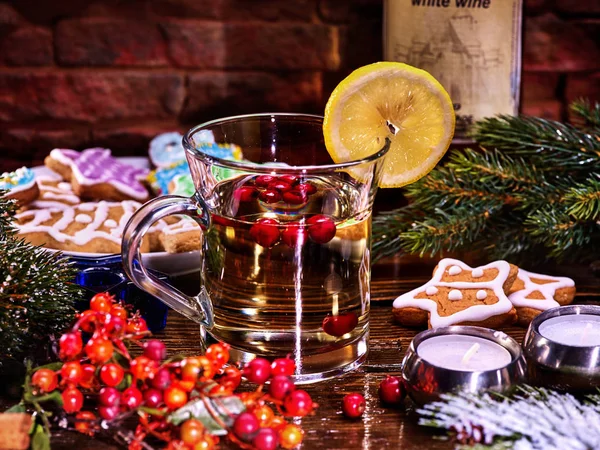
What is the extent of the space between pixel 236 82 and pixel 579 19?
0.59 metres

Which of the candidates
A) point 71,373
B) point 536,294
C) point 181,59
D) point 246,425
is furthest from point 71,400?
point 181,59

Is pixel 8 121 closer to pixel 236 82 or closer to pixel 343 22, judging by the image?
pixel 236 82

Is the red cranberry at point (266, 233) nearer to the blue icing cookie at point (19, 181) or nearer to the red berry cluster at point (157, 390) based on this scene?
the red berry cluster at point (157, 390)

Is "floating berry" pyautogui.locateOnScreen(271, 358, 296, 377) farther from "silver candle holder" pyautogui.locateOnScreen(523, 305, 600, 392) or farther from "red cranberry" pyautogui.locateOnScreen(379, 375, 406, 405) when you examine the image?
"silver candle holder" pyautogui.locateOnScreen(523, 305, 600, 392)

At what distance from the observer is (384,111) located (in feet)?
2.52

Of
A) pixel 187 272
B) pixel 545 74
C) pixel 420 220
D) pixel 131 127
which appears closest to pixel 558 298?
pixel 420 220

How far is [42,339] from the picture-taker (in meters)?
0.72

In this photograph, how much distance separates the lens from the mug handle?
2.35 feet

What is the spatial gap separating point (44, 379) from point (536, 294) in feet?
1.64

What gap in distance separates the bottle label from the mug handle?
510 mm

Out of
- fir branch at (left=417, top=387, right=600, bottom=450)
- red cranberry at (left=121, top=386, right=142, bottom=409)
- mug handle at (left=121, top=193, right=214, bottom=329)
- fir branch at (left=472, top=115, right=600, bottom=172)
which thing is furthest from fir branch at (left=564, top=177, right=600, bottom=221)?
red cranberry at (left=121, top=386, right=142, bottom=409)

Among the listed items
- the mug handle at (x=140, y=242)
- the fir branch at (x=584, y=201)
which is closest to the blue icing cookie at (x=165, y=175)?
the mug handle at (x=140, y=242)

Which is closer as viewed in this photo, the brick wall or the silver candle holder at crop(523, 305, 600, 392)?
the silver candle holder at crop(523, 305, 600, 392)

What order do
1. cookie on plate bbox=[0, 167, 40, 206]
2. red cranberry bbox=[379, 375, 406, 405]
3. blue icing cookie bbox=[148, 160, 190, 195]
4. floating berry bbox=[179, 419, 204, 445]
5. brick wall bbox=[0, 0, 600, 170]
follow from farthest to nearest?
brick wall bbox=[0, 0, 600, 170]
blue icing cookie bbox=[148, 160, 190, 195]
cookie on plate bbox=[0, 167, 40, 206]
red cranberry bbox=[379, 375, 406, 405]
floating berry bbox=[179, 419, 204, 445]
